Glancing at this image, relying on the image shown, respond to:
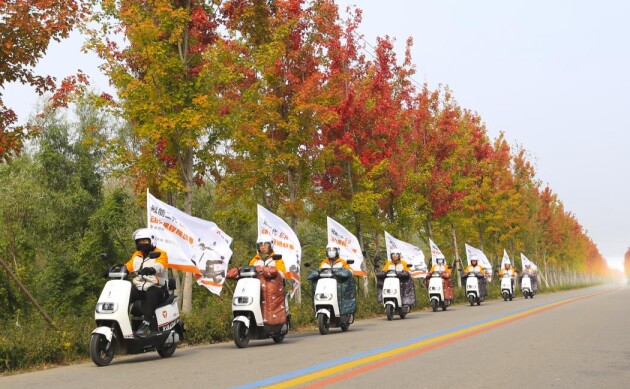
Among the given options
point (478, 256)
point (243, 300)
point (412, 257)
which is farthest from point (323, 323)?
point (478, 256)

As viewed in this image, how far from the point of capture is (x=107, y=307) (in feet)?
29.6

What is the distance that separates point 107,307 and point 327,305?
6.22m

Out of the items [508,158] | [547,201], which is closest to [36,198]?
[508,158]

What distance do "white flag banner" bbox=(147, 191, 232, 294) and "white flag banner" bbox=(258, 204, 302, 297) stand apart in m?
1.61

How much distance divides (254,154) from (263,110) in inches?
49.2

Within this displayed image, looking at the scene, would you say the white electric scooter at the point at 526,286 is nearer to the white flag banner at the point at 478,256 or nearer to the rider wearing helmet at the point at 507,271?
the rider wearing helmet at the point at 507,271

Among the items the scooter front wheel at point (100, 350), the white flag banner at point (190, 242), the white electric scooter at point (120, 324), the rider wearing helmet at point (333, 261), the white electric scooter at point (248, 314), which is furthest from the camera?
the rider wearing helmet at point (333, 261)

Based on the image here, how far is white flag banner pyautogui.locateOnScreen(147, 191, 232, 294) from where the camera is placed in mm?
12016

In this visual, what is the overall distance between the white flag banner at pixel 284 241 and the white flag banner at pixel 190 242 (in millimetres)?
1614

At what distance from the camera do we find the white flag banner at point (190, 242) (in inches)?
473

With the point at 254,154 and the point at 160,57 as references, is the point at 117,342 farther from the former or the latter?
the point at 254,154

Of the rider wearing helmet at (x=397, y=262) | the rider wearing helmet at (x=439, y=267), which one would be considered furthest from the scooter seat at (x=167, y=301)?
the rider wearing helmet at (x=439, y=267)

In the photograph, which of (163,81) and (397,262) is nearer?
(163,81)

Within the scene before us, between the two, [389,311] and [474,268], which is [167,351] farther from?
[474,268]
